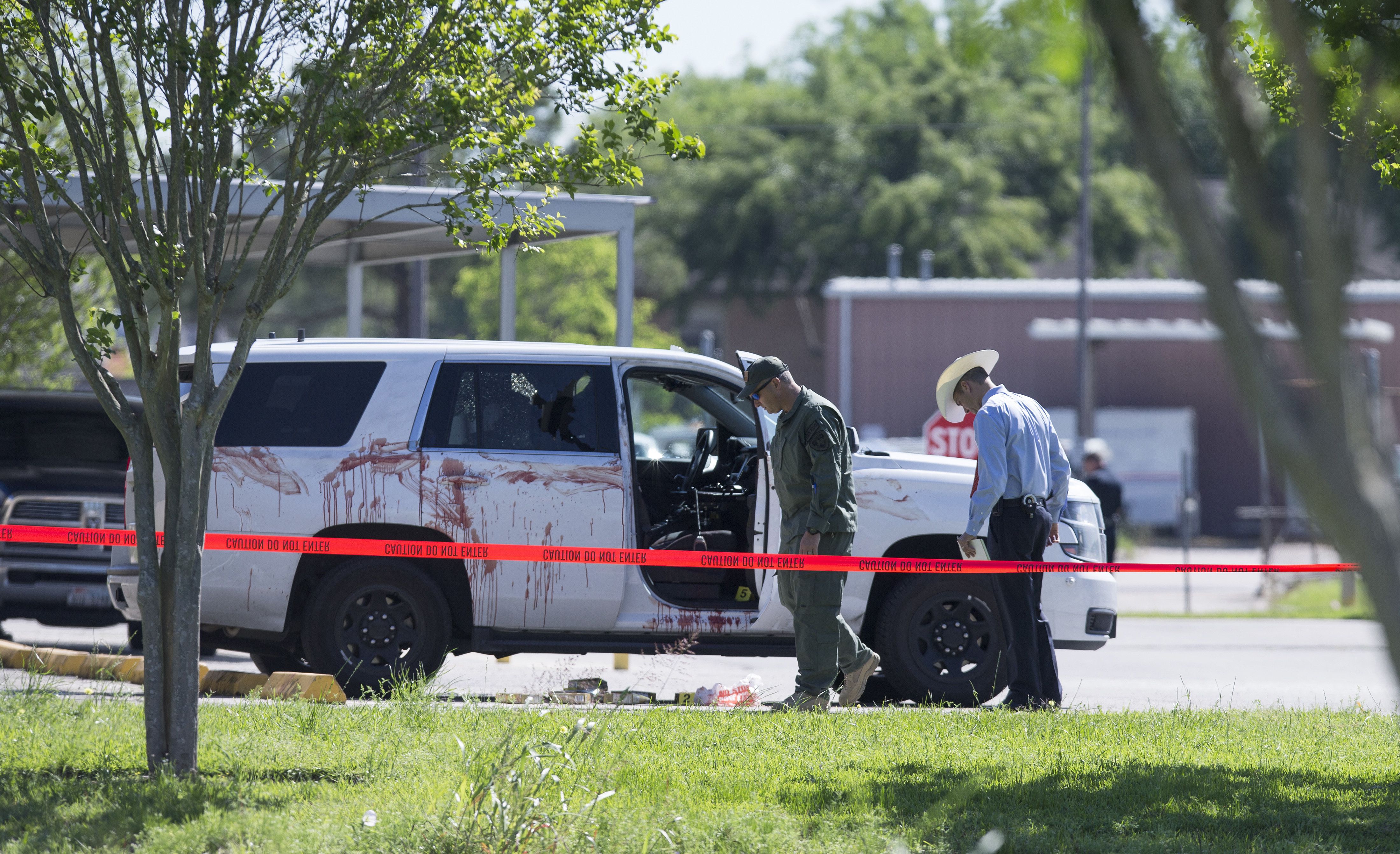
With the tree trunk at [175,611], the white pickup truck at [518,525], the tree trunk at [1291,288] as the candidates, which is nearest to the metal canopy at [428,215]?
the white pickup truck at [518,525]

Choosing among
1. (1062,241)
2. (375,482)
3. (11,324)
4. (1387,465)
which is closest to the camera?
(1387,465)

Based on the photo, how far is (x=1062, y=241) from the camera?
43.2 metres

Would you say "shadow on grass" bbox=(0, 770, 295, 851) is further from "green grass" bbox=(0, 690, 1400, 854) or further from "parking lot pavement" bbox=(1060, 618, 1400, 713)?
"parking lot pavement" bbox=(1060, 618, 1400, 713)

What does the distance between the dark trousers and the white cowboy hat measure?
727mm

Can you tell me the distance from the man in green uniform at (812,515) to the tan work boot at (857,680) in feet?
0.20

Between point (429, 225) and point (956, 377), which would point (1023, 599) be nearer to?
point (956, 377)

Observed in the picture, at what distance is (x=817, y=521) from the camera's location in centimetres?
706

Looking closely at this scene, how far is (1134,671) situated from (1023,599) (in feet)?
12.1

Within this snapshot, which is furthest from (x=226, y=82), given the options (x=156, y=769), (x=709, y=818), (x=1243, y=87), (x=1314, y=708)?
(x=1314, y=708)

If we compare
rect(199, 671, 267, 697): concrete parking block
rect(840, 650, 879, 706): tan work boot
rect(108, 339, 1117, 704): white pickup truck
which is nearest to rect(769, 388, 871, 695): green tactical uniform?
rect(840, 650, 879, 706): tan work boot

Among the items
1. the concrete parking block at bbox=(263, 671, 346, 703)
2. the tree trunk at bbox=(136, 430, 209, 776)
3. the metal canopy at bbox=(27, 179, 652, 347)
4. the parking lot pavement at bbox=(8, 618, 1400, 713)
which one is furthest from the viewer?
the metal canopy at bbox=(27, 179, 652, 347)

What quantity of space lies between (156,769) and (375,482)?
8.87 ft

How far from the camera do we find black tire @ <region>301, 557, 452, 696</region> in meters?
7.82

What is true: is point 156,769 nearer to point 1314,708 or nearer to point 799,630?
point 799,630
